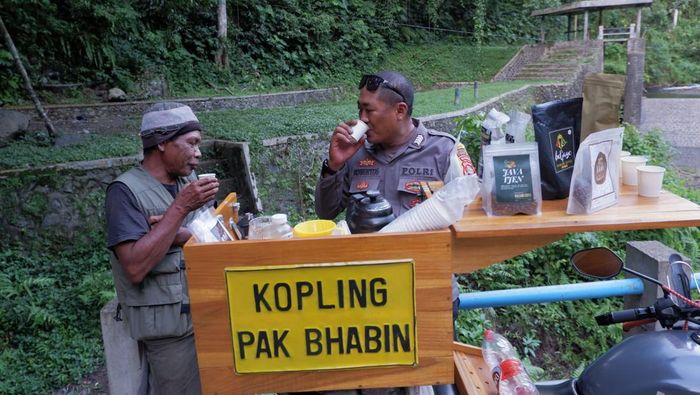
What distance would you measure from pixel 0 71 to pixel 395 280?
10.8 m

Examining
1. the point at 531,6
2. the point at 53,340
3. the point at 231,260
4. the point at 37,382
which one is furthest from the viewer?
the point at 531,6

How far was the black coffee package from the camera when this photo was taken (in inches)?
69.8

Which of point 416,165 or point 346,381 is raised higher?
point 416,165

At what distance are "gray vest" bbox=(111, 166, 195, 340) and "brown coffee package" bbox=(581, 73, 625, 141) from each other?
1759 mm

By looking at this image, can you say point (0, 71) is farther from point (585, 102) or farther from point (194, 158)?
point (585, 102)

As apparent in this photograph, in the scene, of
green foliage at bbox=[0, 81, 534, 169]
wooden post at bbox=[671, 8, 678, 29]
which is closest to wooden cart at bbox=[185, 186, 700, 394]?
green foliage at bbox=[0, 81, 534, 169]

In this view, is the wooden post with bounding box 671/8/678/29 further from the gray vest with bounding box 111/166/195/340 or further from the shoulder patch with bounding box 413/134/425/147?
the gray vest with bounding box 111/166/195/340

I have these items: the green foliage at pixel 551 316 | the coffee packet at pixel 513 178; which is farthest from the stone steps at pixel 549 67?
the coffee packet at pixel 513 178

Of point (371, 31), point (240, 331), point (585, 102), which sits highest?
point (371, 31)

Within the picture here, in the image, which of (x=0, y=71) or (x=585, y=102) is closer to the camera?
(x=585, y=102)

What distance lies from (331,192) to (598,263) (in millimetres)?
1291

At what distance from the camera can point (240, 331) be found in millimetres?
1504

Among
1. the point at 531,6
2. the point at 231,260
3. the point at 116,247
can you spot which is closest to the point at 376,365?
the point at 231,260

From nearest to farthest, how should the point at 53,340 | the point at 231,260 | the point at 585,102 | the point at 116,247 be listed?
the point at 231,260 → the point at 585,102 → the point at 116,247 → the point at 53,340
